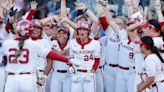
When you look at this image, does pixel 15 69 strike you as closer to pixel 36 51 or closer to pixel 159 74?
pixel 36 51

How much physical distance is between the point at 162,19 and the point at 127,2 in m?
1.15

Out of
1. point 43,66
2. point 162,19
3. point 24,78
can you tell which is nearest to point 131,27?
point 162,19

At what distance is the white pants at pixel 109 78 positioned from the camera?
13.0 m

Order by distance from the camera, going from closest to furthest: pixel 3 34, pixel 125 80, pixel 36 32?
pixel 36 32, pixel 3 34, pixel 125 80

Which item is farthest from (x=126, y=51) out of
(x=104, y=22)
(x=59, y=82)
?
(x=59, y=82)

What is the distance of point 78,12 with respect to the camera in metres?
13.9

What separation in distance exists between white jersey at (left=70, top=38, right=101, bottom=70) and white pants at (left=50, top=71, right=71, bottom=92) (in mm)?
663

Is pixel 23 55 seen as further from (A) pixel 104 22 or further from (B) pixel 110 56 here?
(B) pixel 110 56

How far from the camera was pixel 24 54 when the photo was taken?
9836mm

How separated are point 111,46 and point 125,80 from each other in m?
0.79

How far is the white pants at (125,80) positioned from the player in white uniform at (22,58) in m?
2.82

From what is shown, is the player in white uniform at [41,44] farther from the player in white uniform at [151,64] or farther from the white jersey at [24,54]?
the player in white uniform at [151,64]

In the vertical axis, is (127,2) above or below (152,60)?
above

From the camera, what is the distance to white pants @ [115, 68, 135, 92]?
12266 millimetres
